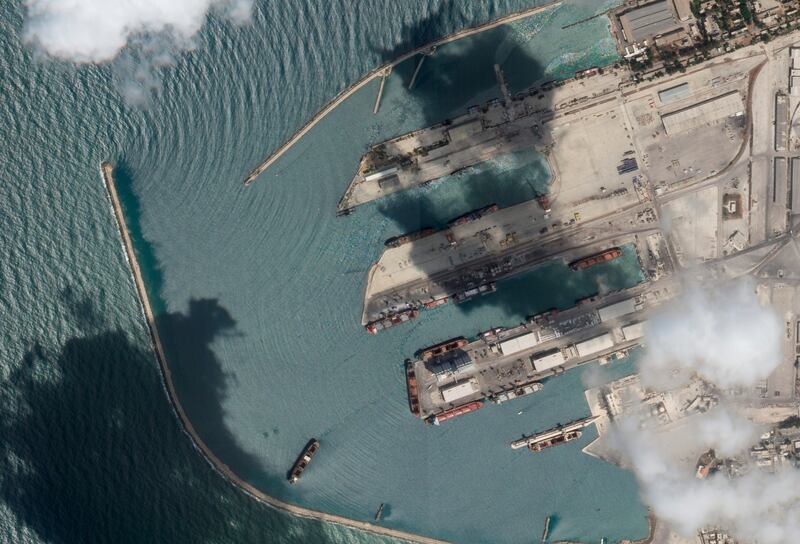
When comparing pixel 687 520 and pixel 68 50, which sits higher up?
pixel 68 50

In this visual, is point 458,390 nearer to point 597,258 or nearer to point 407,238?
point 407,238

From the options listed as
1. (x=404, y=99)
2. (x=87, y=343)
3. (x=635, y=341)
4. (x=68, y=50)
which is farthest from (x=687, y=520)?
(x=68, y=50)

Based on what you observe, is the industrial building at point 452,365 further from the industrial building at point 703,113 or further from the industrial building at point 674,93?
the industrial building at point 674,93

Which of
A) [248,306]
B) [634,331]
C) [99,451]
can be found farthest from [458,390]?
[99,451]

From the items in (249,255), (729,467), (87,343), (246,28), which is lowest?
(729,467)

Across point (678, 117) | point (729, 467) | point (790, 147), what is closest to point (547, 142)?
point (678, 117)

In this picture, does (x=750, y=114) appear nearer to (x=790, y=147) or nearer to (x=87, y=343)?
(x=790, y=147)

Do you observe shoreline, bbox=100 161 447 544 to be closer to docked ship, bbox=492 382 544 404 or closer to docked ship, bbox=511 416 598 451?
docked ship, bbox=511 416 598 451

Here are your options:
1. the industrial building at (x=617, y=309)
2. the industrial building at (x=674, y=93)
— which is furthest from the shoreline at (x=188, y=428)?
the industrial building at (x=674, y=93)
